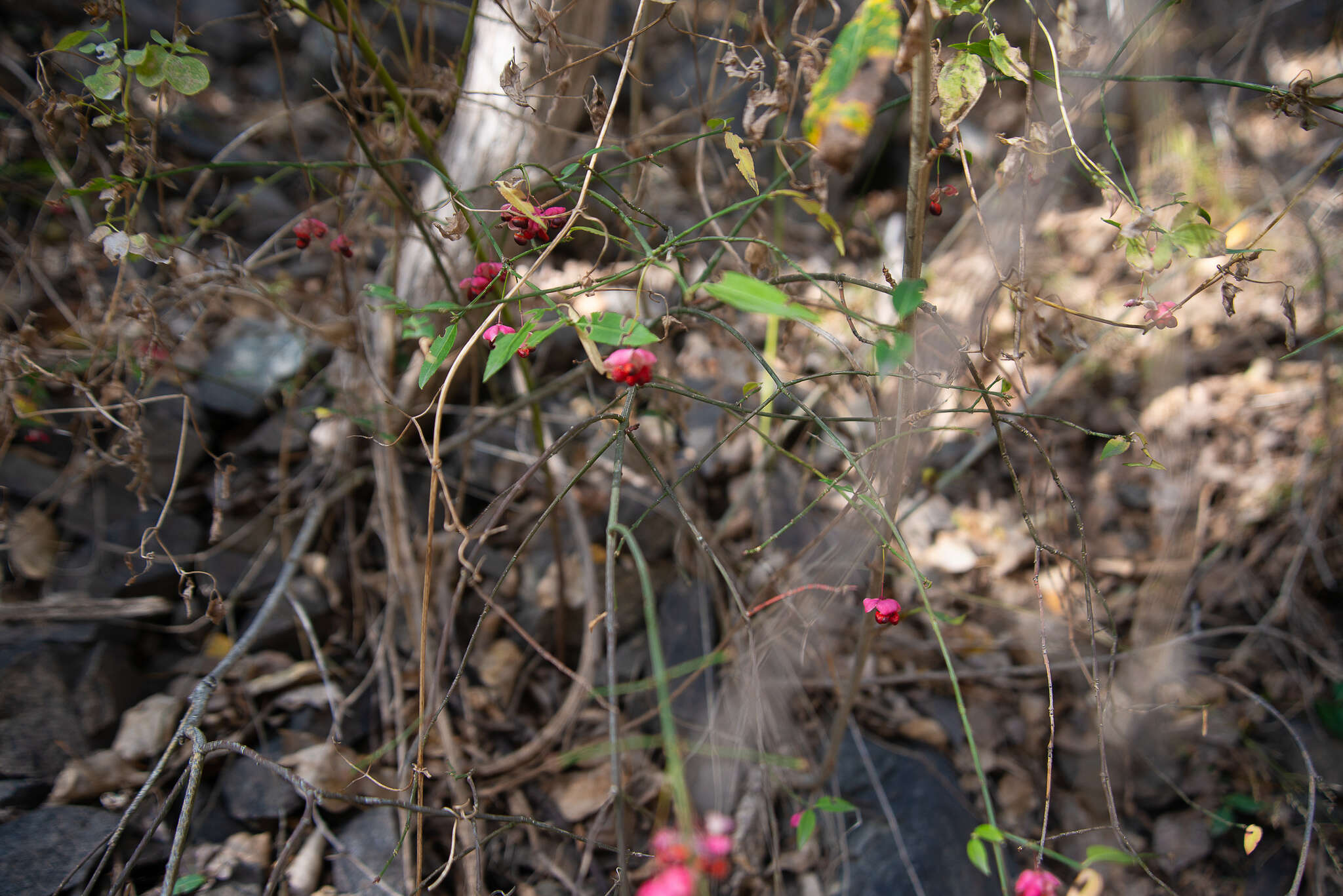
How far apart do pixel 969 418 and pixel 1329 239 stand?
1388 millimetres

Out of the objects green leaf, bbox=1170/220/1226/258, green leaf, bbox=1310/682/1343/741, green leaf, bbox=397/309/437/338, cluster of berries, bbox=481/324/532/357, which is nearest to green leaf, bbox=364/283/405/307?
green leaf, bbox=397/309/437/338

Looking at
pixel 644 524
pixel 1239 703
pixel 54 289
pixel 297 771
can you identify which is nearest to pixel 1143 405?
pixel 1239 703

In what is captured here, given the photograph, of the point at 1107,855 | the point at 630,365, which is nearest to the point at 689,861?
the point at 630,365

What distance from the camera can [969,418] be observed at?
1.79m

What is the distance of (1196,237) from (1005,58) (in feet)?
0.96

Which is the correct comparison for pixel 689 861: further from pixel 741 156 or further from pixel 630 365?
pixel 741 156

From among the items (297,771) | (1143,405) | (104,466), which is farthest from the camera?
(1143,405)

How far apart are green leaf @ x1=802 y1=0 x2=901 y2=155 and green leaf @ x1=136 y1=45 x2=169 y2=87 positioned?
2.89 feet

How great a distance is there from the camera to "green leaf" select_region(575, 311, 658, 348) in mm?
692

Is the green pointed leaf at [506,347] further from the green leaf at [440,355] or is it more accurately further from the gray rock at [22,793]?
the gray rock at [22,793]

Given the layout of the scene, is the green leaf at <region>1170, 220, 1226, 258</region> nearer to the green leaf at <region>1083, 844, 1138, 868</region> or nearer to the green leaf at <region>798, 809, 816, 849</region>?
the green leaf at <region>1083, 844, 1138, 868</region>

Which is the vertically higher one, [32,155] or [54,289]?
[32,155]

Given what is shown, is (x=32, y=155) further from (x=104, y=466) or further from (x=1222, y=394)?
(x=1222, y=394)

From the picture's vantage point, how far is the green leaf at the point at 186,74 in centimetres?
92
